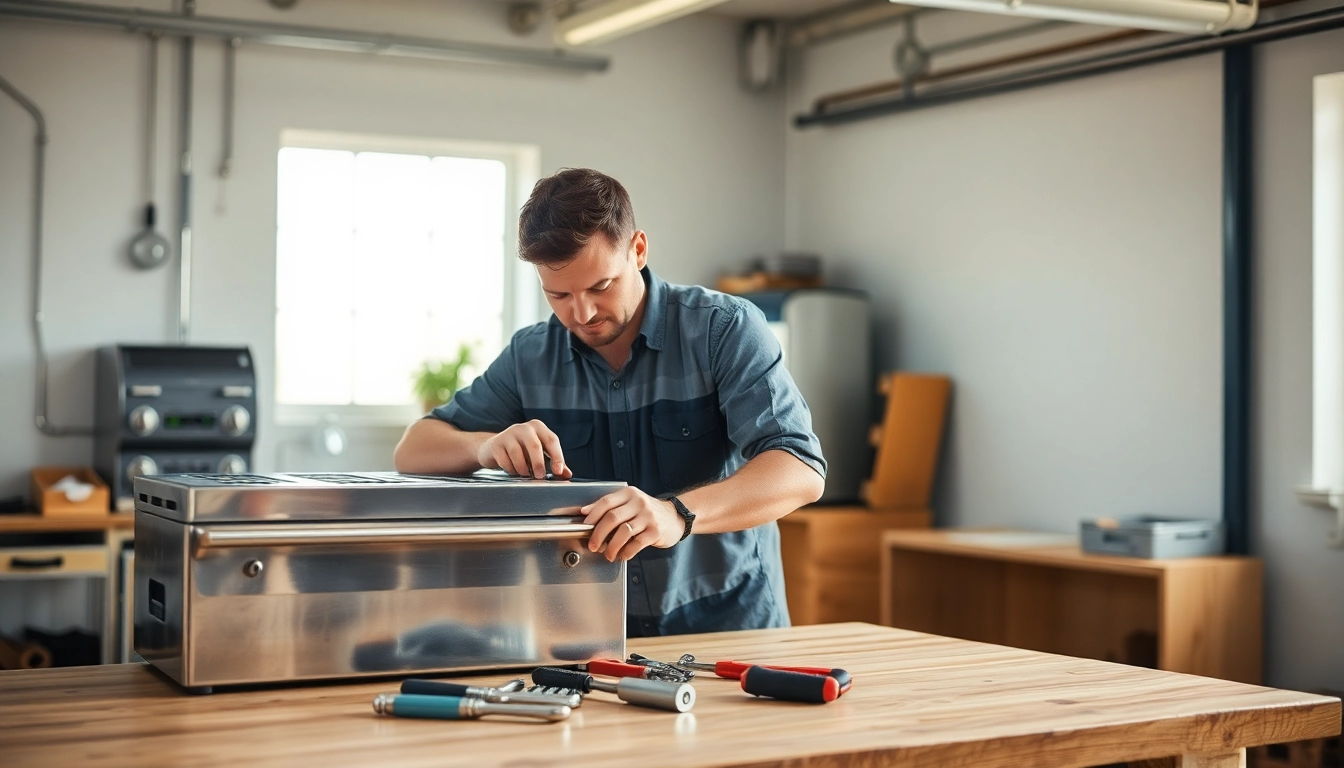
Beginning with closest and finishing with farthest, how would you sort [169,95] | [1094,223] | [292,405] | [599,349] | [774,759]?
[774,759] < [599,349] < [1094,223] < [169,95] < [292,405]

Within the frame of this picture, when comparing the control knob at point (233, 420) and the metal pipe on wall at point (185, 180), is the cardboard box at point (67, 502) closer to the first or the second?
the control knob at point (233, 420)

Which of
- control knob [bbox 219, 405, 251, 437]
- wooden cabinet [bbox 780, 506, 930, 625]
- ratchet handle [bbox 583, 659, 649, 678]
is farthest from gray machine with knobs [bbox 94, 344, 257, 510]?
ratchet handle [bbox 583, 659, 649, 678]

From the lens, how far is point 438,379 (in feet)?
16.7

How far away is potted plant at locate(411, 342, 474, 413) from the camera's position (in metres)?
5.09

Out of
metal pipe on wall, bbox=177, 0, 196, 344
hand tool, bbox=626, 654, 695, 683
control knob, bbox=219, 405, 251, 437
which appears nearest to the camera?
hand tool, bbox=626, 654, 695, 683

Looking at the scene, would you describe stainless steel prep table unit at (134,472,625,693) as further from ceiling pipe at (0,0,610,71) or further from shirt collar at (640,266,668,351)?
ceiling pipe at (0,0,610,71)

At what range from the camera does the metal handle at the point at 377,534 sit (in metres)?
1.55

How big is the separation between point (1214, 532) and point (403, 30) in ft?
10.5

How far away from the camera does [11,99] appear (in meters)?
4.54

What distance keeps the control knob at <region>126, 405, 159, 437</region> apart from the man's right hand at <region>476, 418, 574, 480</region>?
2630 millimetres

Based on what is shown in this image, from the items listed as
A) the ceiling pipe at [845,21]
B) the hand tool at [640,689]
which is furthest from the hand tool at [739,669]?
the ceiling pipe at [845,21]

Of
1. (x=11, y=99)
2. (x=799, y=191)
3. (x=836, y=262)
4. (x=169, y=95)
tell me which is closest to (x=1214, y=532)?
(x=836, y=262)

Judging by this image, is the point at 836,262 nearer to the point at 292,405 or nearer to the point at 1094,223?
the point at 1094,223

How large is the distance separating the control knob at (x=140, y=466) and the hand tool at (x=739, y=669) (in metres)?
2.95
